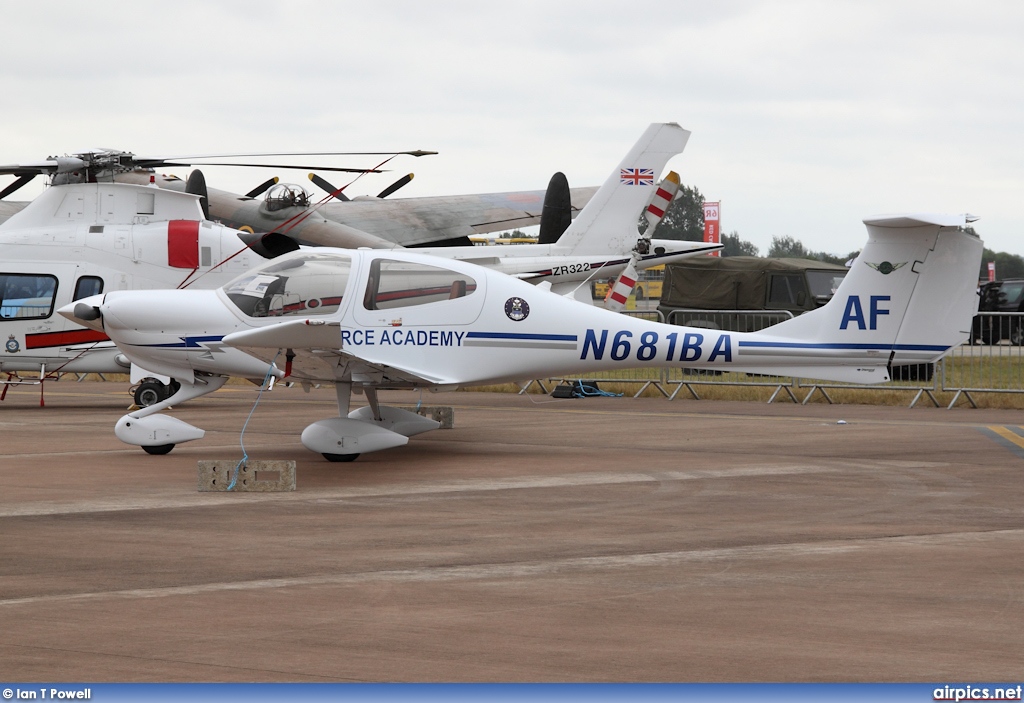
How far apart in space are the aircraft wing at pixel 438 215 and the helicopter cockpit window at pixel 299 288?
13.4 metres

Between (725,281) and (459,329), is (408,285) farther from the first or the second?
(725,281)

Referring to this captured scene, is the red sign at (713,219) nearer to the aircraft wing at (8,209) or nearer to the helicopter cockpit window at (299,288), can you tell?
the aircraft wing at (8,209)

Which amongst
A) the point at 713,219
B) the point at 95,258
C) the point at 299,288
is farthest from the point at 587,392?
the point at 713,219

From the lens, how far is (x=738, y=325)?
81.5ft

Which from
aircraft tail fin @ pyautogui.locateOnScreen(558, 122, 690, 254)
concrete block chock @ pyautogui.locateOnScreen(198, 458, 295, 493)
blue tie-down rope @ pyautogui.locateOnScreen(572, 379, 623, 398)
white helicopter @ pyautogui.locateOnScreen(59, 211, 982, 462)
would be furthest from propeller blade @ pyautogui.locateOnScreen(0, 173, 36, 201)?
concrete block chock @ pyautogui.locateOnScreen(198, 458, 295, 493)

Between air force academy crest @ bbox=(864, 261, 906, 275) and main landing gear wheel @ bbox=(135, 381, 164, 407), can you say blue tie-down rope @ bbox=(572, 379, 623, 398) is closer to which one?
main landing gear wheel @ bbox=(135, 381, 164, 407)

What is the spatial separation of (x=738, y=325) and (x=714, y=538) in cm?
1735

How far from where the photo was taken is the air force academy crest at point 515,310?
12.8 meters

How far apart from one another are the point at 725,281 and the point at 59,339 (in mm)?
15664

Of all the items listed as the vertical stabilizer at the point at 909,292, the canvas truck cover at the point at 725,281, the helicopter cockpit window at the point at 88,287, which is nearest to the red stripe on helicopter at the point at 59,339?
the helicopter cockpit window at the point at 88,287

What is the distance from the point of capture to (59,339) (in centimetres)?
1892

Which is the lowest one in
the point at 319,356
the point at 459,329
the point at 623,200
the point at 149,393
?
the point at 149,393

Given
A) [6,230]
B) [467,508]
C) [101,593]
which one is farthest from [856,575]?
[6,230]

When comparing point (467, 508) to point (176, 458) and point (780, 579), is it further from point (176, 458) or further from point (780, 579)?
point (176, 458)
